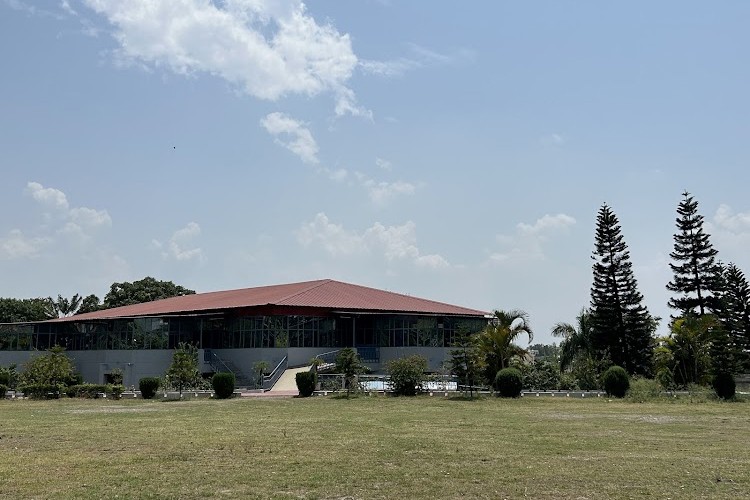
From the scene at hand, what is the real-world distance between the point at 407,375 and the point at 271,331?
15.2 metres

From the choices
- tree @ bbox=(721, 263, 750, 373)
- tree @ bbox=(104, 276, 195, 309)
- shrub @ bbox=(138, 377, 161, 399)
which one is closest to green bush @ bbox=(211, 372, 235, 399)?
shrub @ bbox=(138, 377, 161, 399)

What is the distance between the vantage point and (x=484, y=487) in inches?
393

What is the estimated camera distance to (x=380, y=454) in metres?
13.0

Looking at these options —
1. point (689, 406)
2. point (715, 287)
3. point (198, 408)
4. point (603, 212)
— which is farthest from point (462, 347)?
point (715, 287)

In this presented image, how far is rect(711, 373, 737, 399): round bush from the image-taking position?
27.8 m

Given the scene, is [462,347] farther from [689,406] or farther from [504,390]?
[689,406]

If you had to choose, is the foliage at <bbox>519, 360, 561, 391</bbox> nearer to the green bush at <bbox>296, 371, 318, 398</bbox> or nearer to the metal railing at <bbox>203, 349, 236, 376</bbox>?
the green bush at <bbox>296, 371, 318, 398</bbox>

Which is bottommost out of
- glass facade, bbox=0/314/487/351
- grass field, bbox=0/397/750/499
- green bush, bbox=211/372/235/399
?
grass field, bbox=0/397/750/499

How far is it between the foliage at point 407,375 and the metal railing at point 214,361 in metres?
16.5

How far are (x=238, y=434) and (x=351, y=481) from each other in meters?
6.76

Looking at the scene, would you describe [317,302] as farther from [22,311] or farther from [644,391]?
[22,311]

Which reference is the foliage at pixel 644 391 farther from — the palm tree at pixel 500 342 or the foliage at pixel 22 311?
the foliage at pixel 22 311

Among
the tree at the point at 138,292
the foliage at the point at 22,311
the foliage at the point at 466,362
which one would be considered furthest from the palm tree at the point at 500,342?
the foliage at the point at 22,311

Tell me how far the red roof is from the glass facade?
2.68ft
